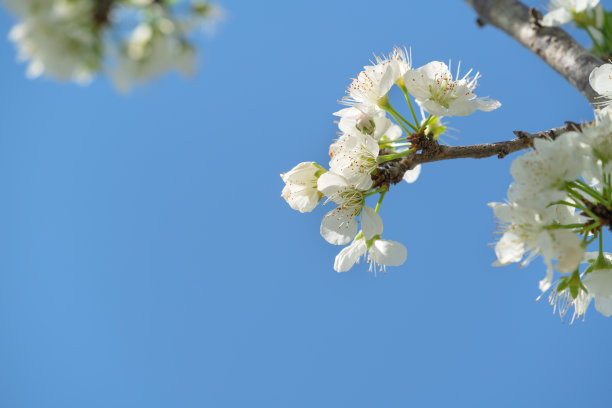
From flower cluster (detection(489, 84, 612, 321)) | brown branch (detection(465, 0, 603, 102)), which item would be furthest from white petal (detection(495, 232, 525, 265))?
brown branch (detection(465, 0, 603, 102))

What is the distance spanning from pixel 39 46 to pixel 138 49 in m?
0.17

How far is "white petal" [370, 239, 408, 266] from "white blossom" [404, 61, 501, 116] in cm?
49

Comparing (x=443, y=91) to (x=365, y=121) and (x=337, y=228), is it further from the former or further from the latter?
(x=337, y=228)

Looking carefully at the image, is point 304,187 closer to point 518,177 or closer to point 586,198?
point 518,177

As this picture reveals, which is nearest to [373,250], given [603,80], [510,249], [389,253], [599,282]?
[389,253]

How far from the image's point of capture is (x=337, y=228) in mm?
1596

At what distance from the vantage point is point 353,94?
173cm

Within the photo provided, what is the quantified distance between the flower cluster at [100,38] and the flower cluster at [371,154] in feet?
2.20

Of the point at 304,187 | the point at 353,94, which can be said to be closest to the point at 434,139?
the point at 353,94

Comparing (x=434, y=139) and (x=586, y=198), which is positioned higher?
(x=434, y=139)

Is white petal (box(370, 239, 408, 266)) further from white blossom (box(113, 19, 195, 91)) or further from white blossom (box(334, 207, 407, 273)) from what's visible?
white blossom (box(113, 19, 195, 91))

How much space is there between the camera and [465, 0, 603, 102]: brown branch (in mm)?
1818

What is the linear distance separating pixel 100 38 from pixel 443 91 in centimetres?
113

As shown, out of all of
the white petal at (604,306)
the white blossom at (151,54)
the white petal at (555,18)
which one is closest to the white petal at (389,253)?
the white petal at (604,306)
